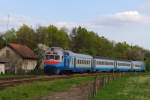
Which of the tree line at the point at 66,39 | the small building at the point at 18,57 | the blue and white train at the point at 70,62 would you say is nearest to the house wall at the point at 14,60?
the small building at the point at 18,57

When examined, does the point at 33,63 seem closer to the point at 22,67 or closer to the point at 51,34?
the point at 22,67

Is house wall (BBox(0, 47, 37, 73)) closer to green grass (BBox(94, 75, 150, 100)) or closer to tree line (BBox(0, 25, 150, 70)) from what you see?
tree line (BBox(0, 25, 150, 70))

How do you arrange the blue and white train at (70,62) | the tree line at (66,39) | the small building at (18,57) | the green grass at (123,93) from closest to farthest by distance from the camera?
1. the green grass at (123,93)
2. the blue and white train at (70,62)
3. the small building at (18,57)
4. the tree line at (66,39)

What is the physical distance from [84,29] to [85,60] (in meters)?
84.1

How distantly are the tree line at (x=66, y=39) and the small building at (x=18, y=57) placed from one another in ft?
80.1

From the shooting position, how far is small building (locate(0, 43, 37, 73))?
83.6 meters

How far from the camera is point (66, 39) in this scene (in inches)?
5300

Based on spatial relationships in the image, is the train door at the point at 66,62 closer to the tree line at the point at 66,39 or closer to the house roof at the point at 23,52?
the house roof at the point at 23,52

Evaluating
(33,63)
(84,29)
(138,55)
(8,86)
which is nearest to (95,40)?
(84,29)

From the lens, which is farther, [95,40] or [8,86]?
[95,40]

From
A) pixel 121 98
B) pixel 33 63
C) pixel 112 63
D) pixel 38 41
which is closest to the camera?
pixel 121 98

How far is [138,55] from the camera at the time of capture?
518 feet

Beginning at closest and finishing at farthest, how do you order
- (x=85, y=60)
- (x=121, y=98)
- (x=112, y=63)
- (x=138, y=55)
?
(x=121, y=98)
(x=85, y=60)
(x=112, y=63)
(x=138, y=55)

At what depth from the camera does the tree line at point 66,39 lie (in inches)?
4975
